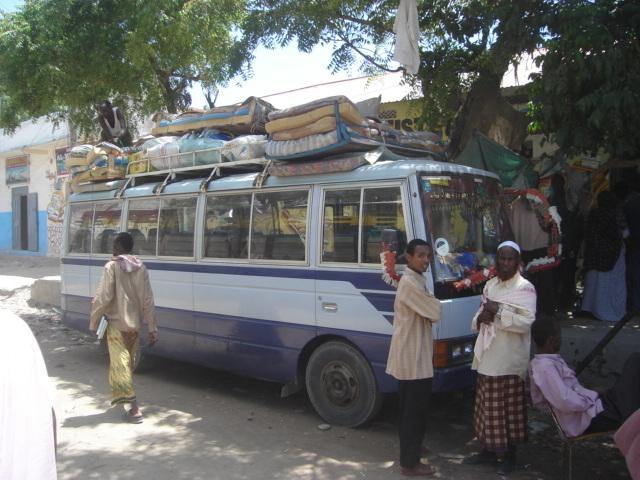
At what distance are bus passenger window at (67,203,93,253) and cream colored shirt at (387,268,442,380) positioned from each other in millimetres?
5228

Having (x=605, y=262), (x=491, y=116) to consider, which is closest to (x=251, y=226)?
(x=491, y=116)

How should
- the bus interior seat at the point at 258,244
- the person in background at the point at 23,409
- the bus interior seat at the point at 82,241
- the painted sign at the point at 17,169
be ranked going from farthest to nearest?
the painted sign at the point at 17,169 < the bus interior seat at the point at 82,241 < the bus interior seat at the point at 258,244 < the person in background at the point at 23,409

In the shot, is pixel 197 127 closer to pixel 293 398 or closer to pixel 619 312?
pixel 293 398

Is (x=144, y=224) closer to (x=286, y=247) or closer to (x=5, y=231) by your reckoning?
(x=286, y=247)

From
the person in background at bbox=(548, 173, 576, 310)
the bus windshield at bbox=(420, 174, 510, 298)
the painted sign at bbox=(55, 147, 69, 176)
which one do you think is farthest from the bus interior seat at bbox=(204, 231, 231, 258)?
the painted sign at bbox=(55, 147, 69, 176)

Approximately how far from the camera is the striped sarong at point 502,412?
4242 millimetres

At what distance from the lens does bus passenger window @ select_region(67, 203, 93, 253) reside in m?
8.04

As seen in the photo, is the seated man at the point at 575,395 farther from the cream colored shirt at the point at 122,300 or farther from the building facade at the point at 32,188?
the building facade at the point at 32,188

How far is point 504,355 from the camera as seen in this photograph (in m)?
4.18

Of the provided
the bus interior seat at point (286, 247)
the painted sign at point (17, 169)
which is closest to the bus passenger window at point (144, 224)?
the bus interior seat at point (286, 247)

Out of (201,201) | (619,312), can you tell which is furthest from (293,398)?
(619,312)

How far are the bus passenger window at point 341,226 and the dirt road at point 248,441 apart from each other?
1.52 metres

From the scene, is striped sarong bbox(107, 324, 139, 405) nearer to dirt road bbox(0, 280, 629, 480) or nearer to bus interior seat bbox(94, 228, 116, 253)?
dirt road bbox(0, 280, 629, 480)

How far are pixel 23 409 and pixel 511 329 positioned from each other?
318cm
